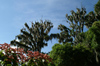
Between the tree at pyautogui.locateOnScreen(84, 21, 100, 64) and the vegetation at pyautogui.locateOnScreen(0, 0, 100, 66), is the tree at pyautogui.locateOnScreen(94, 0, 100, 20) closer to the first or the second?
the vegetation at pyautogui.locateOnScreen(0, 0, 100, 66)

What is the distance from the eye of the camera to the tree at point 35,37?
21.3 metres

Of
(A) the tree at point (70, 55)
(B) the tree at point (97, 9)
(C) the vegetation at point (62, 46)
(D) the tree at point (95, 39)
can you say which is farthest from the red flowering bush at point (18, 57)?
(B) the tree at point (97, 9)

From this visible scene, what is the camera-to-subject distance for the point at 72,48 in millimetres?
15172

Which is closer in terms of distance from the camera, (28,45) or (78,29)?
(28,45)

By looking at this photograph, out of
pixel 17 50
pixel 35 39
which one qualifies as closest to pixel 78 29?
pixel 35 39

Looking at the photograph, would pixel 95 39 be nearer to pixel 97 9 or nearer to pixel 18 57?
pixel 97 9

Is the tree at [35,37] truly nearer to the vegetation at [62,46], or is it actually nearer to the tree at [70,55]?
the vegetation at [62,46]

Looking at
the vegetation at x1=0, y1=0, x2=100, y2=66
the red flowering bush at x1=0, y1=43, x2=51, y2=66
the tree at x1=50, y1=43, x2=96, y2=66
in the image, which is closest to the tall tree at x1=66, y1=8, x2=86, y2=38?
the vegetation at x1=0, y1=0, x2=100, y2=66

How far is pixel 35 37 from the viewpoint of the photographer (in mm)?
21719

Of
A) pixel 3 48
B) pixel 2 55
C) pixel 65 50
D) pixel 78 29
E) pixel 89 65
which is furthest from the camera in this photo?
pixel 78 29

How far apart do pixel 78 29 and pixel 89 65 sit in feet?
33.5

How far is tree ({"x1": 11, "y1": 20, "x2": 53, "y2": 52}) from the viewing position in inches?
837

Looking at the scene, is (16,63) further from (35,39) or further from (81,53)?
(35,39)

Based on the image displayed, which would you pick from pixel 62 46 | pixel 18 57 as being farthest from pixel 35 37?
pixel 18 57
